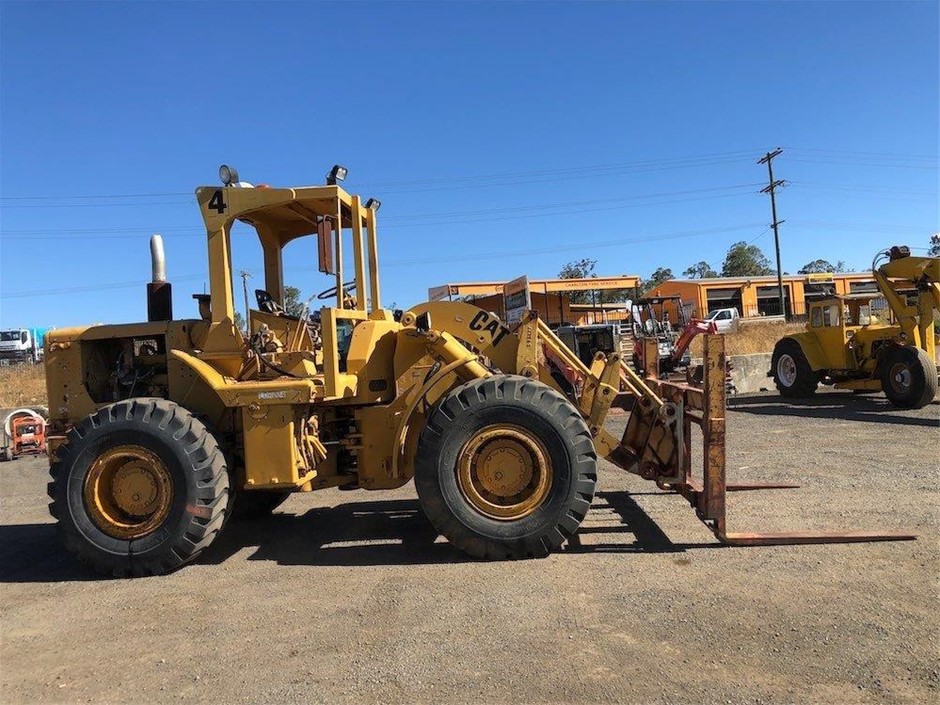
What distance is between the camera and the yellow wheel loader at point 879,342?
491 inches

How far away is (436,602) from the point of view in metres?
4.02

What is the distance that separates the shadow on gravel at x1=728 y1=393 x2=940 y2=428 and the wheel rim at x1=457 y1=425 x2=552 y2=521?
869 centimetres

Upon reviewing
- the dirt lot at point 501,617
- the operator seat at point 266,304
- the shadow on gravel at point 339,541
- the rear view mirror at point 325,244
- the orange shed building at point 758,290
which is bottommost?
the dirt lot at point 501,617

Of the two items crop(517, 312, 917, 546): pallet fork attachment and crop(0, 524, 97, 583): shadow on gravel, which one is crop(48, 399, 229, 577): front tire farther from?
crop(517, 312, 917, 546): pallet fork attachment

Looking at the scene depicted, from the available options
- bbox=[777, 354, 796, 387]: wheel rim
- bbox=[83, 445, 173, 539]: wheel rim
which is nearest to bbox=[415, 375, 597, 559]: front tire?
bbox=[83, 445, 173, 539]: wheel rim

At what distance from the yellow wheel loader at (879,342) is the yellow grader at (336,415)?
9.43 m

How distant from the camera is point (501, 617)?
3.75 metres

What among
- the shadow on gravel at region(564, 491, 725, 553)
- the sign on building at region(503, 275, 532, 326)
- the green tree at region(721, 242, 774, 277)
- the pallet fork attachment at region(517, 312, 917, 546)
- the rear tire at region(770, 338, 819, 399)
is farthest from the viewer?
the green tree at region(721, 242, 774, 277)

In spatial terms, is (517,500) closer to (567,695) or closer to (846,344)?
(567,695)

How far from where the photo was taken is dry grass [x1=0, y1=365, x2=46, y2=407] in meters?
18.5

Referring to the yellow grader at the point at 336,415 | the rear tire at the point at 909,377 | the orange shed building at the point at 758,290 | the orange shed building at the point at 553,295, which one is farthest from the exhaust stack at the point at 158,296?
the orange shed building at the point at 758,290

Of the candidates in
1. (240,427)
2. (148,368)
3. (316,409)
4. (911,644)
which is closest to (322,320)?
(316,409)

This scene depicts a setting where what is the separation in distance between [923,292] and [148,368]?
1394 cm

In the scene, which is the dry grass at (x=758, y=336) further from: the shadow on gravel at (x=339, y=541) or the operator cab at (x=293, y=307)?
the operator cab at (x=293, y=307)
